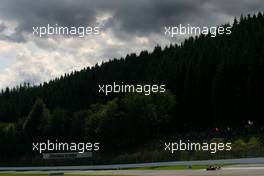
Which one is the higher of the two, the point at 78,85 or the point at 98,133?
the point at 78,85

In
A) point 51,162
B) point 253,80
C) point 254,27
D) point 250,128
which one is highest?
point 254,27

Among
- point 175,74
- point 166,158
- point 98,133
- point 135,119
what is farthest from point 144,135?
point 166,158

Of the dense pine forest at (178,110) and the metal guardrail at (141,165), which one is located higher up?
the dense pine forest at (178,110)

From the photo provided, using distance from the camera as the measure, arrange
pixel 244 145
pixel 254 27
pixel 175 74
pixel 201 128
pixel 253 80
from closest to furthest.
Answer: pixel 244 145, pixel 253 80, pixel 201 128, pixel 175 74, pixel 254 27

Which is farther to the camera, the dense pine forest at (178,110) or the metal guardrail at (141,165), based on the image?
the dense pine forest at (178,110)

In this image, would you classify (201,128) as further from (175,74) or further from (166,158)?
(166,158)

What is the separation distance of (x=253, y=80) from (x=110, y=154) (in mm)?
33200

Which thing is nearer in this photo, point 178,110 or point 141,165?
point 141,165

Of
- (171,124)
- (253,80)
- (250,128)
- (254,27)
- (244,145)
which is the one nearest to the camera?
(244,145)

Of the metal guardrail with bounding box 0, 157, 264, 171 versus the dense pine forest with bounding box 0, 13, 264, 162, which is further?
the dense pine forest with bounding box 0, 13, 264, 162

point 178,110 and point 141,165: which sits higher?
point 178,110

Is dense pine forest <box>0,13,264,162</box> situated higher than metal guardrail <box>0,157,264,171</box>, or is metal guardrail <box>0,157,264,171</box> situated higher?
dense pine forest <box>0,13,264,162</box>

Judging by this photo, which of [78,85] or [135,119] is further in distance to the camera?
[78,85]

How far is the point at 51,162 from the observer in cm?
10644
